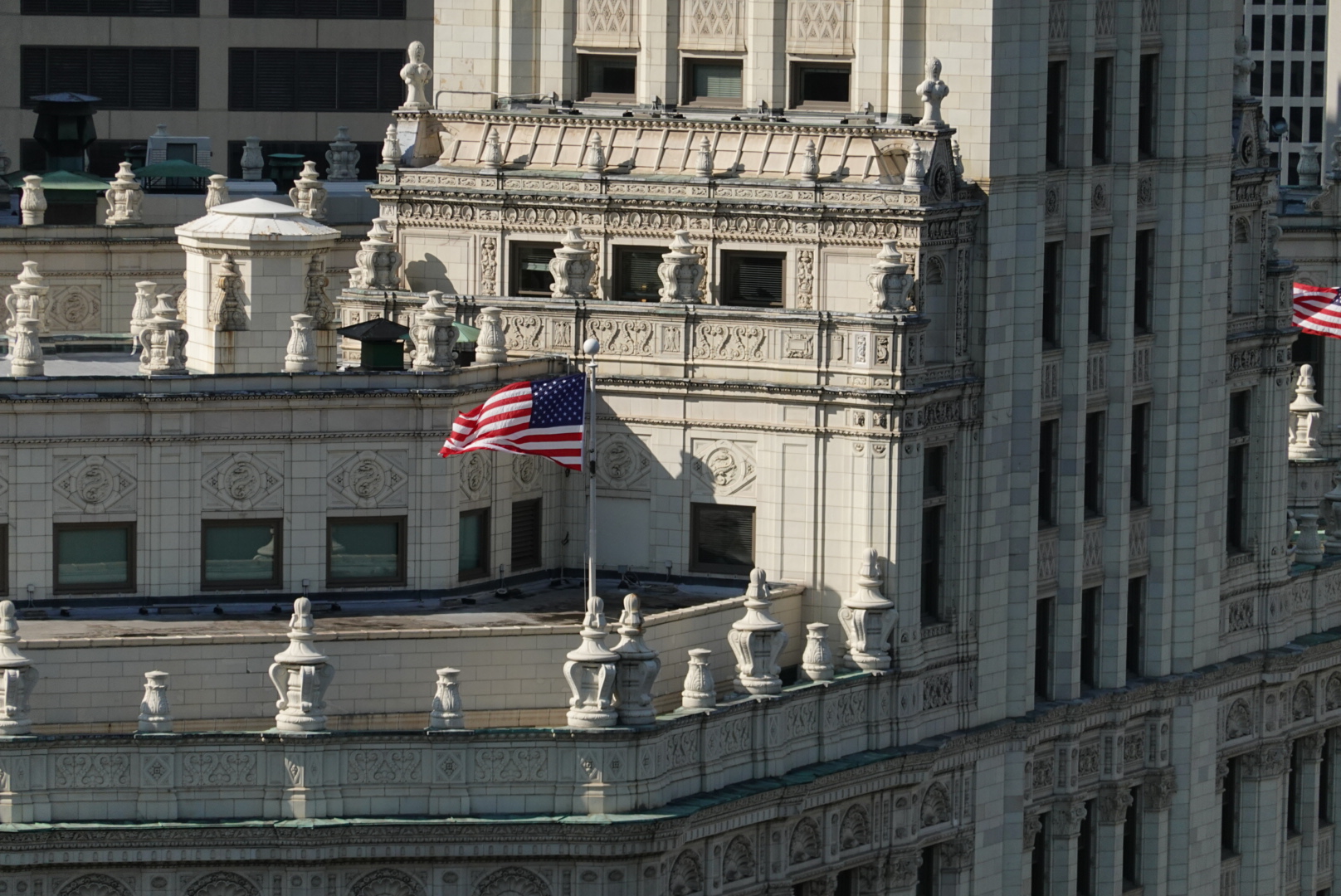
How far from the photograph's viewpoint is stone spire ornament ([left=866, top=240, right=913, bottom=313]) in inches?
5182

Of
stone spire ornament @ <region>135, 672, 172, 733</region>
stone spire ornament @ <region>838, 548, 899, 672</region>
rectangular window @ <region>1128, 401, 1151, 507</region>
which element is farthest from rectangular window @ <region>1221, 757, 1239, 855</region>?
stone spire ornament @ <region>135, 672, 172, 733</region>

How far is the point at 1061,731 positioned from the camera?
471 ft

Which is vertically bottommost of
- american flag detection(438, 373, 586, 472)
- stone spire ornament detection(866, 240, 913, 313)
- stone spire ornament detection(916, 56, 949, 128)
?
american flag detection(438, 373, 586, 472)

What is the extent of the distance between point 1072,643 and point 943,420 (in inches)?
422

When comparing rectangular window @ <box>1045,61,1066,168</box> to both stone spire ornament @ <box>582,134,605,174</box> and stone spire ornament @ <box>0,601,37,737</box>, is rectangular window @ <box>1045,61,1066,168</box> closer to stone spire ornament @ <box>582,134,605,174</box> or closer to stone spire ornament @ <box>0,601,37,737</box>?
stone spire ornament @ <box>582,134,605,174</box>

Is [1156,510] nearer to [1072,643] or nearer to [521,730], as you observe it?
[1072,643]

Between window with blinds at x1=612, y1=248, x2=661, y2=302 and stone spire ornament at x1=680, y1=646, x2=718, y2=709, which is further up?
window with blinds at x1=612, y1=248, x2=661, y2=302

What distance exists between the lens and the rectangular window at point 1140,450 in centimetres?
14800

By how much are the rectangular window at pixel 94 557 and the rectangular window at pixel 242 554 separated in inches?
72.7

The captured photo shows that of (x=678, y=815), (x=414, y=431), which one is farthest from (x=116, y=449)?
(x=678, y=815)

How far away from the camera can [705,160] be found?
136250 millimetres

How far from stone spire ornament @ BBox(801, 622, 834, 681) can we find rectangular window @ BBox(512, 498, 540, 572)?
7802 millimetres

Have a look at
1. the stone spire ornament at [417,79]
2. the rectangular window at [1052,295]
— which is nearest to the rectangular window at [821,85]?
the rectangular window at [1052,295]

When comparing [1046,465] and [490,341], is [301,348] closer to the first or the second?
[490,341]
